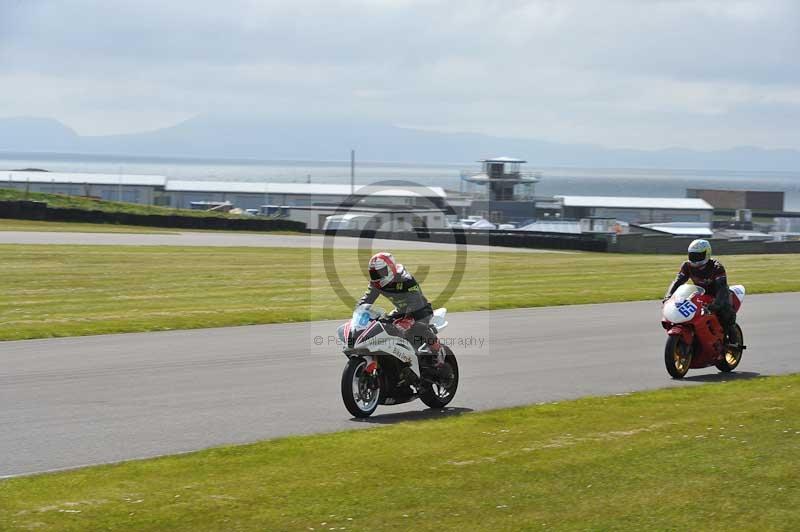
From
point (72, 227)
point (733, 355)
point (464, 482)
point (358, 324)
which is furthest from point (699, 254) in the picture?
point (72, 227)

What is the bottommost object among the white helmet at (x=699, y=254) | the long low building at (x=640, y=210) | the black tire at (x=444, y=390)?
the black tire at (x=444, y=390)

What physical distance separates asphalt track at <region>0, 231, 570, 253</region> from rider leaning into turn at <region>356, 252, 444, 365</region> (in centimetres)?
3080

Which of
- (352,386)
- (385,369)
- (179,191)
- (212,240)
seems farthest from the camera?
(179,191)

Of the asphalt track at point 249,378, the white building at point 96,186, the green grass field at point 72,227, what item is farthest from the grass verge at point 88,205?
the white building at point 96,186

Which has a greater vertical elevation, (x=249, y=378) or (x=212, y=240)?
(x=212, y=240)

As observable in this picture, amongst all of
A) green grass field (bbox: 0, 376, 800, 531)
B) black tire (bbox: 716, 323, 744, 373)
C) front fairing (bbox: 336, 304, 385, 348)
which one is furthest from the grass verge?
green grass field (bbox: 0, 376, 800, 531)

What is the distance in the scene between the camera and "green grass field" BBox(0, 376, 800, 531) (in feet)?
23.1

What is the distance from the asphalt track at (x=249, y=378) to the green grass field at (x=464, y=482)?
2.75 feet

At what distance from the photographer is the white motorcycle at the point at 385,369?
10.5 m

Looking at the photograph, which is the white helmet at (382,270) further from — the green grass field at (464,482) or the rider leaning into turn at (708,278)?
the rider leaning into turn at (708,278)

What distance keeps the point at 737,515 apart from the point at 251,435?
4.58 m

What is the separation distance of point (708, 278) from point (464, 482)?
7.18 m

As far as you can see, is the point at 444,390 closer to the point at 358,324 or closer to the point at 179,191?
the point at 358,324

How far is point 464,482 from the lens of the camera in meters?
8.07
